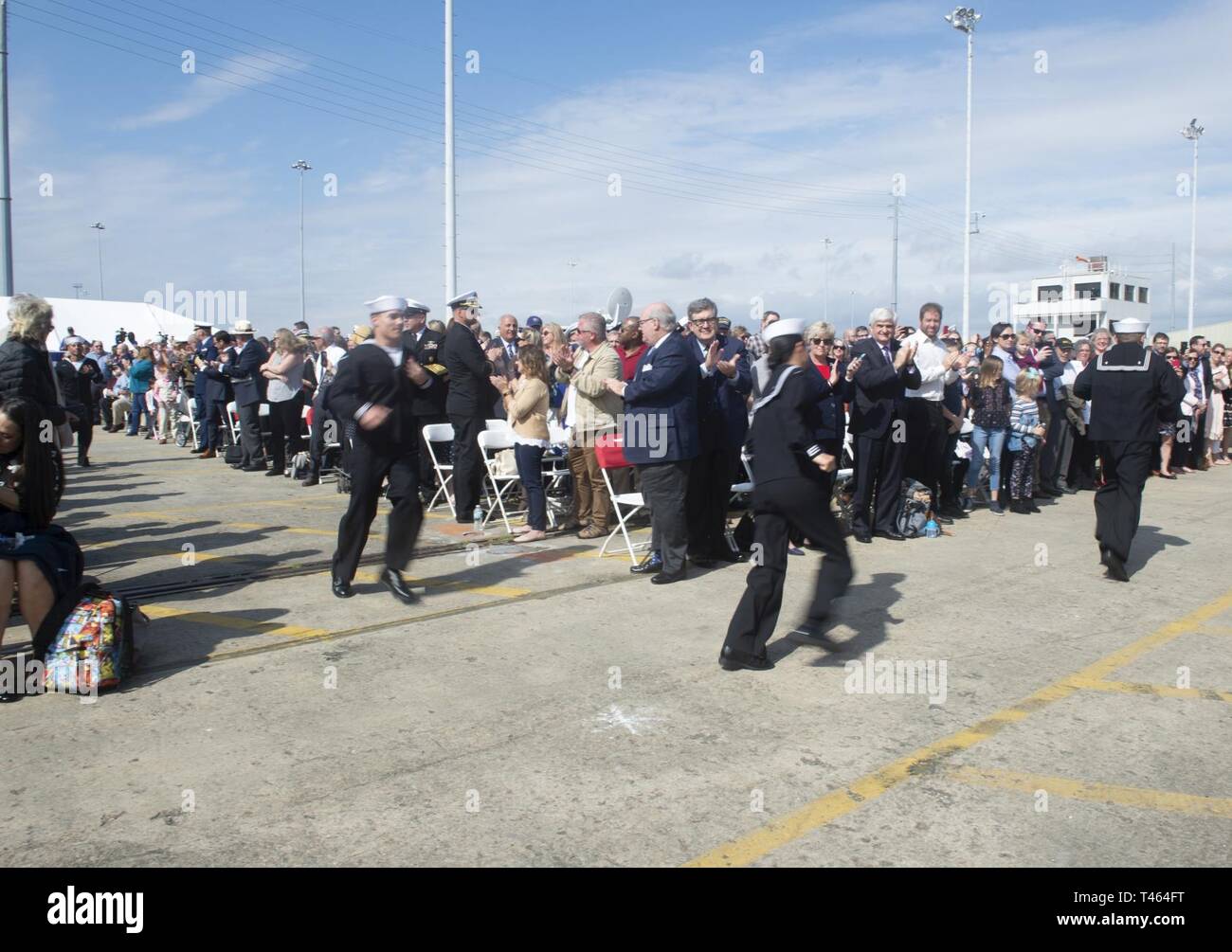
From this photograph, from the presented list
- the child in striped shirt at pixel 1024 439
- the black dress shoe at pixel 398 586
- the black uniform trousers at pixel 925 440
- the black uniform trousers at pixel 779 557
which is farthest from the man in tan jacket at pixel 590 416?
the child in striped shirt at pixel 1024 439

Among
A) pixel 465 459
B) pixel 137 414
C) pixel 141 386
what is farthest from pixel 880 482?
pixel 137 414

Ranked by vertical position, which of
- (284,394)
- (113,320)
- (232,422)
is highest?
(113,320)

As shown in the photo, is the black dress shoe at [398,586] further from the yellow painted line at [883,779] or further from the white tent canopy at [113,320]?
the white tent canopy at [113,320]

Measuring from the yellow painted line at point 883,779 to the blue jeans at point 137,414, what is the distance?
70.8ft

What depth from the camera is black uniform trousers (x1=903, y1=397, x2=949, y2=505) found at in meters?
10.8

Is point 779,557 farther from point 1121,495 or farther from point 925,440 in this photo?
point 925,440

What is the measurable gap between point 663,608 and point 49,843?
4.31 meters

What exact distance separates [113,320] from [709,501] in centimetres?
3359

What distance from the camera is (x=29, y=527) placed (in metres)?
5.93

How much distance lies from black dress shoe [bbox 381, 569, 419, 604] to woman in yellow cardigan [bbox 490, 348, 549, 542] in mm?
2519

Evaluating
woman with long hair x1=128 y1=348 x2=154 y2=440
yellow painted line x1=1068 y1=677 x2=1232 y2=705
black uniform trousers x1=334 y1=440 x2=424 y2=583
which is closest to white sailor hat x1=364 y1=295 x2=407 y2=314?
black uniform trousers x1=334 y1=440 x2=424 y2=583

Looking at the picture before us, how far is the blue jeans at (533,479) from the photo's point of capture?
32.8ft

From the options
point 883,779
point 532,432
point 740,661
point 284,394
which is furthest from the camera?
point 284,394
